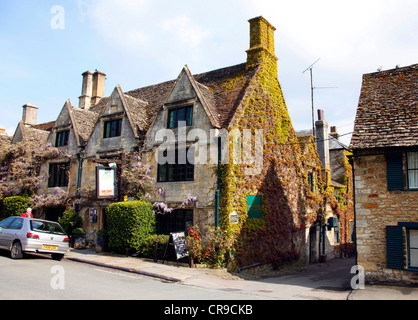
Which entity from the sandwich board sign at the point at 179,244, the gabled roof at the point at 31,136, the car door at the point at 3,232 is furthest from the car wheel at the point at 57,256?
the gabled roof at the point at 31,136

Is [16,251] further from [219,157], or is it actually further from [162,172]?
[219,157]

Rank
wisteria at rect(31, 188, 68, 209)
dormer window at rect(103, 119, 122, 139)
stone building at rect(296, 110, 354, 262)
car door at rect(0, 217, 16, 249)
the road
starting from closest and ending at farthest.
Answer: the road, car door at rect(0, 217, 16, 249), dormer window at rect(103, 119, 122, 139), wisteria at rect(31, 188, 68, 209), stone building at rect(296, 110, 354, 262)

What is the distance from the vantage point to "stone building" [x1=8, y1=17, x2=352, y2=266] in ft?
53.6

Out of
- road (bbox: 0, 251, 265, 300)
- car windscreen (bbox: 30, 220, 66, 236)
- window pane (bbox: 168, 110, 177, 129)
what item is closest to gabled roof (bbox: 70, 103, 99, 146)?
window pane (bbox: 168, 110, 177, 129)

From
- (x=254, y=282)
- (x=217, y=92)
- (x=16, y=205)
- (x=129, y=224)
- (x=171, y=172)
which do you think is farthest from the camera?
(x=16, y=205)

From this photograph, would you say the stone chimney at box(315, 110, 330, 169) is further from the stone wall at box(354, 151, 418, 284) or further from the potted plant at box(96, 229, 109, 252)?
the potted plant at box(96, 229, 109, 252)

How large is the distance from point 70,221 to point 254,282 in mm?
11741

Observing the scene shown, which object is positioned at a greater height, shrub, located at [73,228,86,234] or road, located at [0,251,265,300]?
shrub, located at [73,228,86,234]

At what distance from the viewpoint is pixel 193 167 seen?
55.7 ft

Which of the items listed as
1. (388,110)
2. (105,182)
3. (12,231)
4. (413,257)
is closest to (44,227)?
(12,231)

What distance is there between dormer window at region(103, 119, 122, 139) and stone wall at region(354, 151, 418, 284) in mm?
13185

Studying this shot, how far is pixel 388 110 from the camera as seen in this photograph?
A: 13.8 metres

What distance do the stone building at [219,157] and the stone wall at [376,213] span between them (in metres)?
5.31
